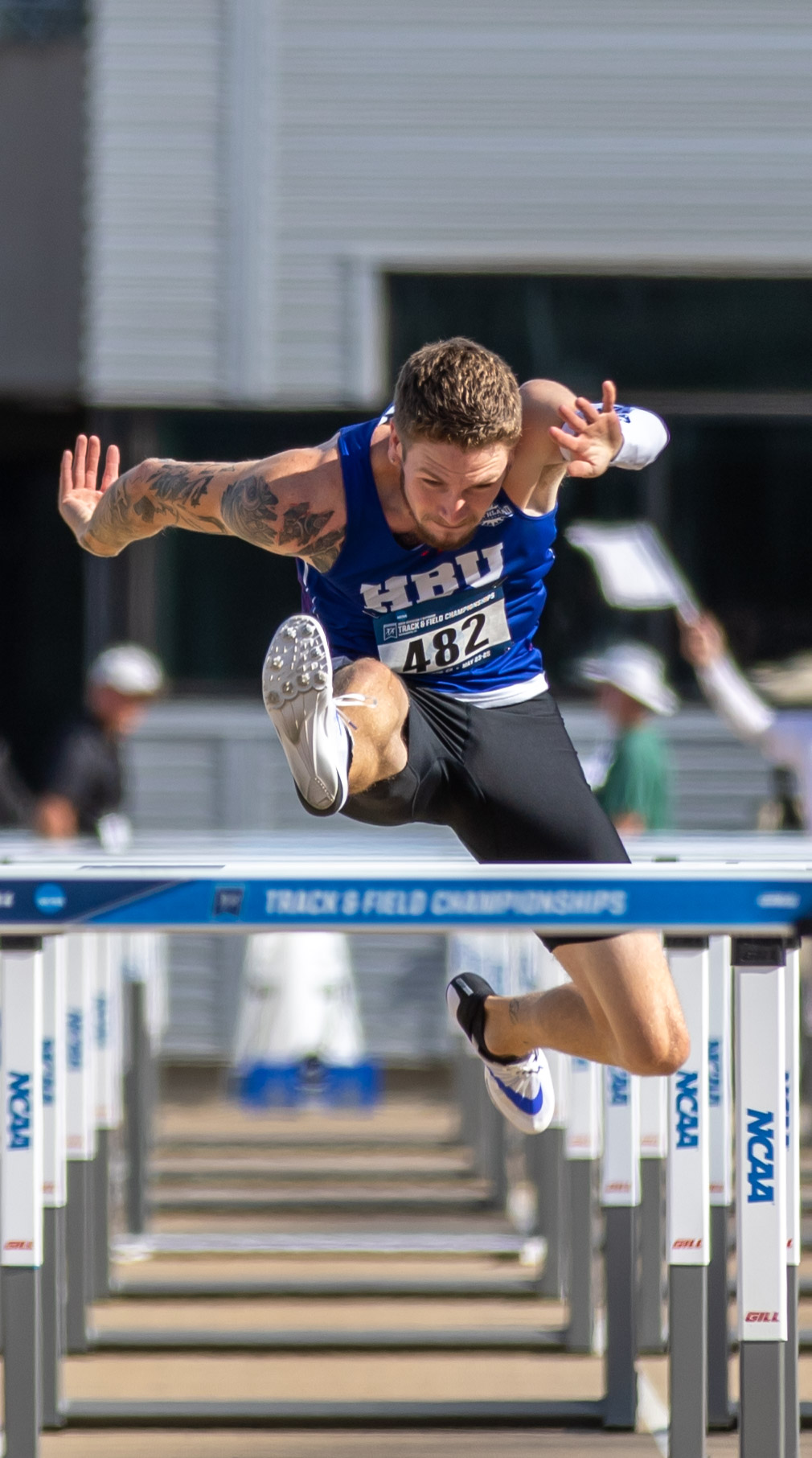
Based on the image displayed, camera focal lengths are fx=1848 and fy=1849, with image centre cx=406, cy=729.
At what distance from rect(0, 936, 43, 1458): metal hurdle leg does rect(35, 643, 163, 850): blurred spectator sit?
4.46 metres

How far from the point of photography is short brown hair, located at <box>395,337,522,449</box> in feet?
12.7

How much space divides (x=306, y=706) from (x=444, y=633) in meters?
0.70

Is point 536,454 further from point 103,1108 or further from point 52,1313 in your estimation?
point 103,1108

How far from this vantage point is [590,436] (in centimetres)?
402

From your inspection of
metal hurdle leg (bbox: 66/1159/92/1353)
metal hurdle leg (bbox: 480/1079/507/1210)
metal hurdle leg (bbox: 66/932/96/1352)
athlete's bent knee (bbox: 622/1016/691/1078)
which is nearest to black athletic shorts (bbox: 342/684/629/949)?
athlete's bent knee (bbox: 622/1016/691/1078)

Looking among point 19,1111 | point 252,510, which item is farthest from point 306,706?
point 19,1111

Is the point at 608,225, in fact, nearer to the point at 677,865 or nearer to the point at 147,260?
the point at 147,260

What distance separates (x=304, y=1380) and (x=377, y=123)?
8.25 metres

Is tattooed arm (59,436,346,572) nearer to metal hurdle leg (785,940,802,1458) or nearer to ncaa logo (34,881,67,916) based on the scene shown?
ncaa logo (34,881,67,916)

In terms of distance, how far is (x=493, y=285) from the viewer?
1143 cm

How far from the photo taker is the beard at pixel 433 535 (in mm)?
4074

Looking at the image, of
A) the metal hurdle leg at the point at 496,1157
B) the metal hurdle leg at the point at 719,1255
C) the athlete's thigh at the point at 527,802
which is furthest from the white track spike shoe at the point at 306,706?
the metal hurdle leg at the point at 496,1157

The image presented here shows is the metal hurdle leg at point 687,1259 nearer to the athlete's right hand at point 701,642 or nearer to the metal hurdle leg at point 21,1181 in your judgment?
the metal hurdle leg at point 21,1181

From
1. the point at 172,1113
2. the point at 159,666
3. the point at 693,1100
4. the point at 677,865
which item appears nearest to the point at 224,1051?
the point at 172,1113
